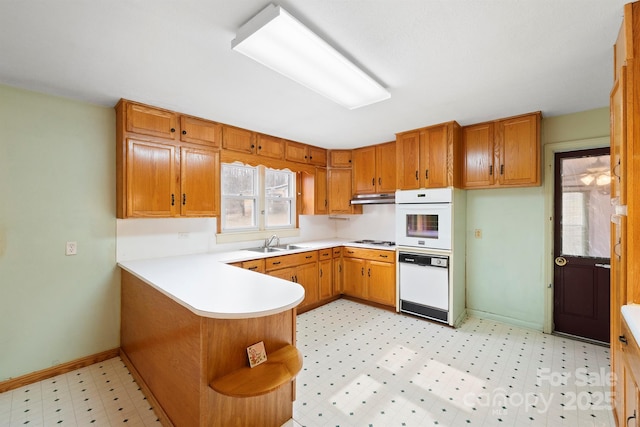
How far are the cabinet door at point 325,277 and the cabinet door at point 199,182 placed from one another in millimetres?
1673

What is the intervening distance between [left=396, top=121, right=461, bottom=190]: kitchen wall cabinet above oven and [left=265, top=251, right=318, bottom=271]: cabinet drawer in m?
1.53

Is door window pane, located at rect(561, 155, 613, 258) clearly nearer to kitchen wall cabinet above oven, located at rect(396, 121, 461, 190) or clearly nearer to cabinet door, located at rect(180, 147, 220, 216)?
kitchen wall cabinet above oven, located at rect(396, 121, 461, 190)

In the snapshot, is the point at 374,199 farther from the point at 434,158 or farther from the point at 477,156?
the point at 477,156

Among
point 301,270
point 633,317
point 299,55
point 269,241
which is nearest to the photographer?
point 633,317

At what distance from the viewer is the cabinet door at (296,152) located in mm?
3963

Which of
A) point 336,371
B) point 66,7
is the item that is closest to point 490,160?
point 336,371

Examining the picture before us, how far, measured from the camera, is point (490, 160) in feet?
10.6

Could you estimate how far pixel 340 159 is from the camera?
4.58 metres

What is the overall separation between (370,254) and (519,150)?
2.19 metres

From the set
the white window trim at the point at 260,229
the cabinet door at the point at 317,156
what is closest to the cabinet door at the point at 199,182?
the white window trim at the point at 260,229

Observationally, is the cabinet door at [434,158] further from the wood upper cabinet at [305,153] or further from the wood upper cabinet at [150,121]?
the wood upper cabinet at [150,121]

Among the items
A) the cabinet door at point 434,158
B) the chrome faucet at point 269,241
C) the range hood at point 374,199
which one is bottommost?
the chrome faucet at point 269,241

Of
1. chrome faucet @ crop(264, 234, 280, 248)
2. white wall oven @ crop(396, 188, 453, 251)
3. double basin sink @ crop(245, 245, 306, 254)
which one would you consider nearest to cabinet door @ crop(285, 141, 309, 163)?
chrome faucet @ crop(264, 234, 280, 248)

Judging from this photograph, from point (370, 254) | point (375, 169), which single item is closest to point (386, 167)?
point (375, 169)
